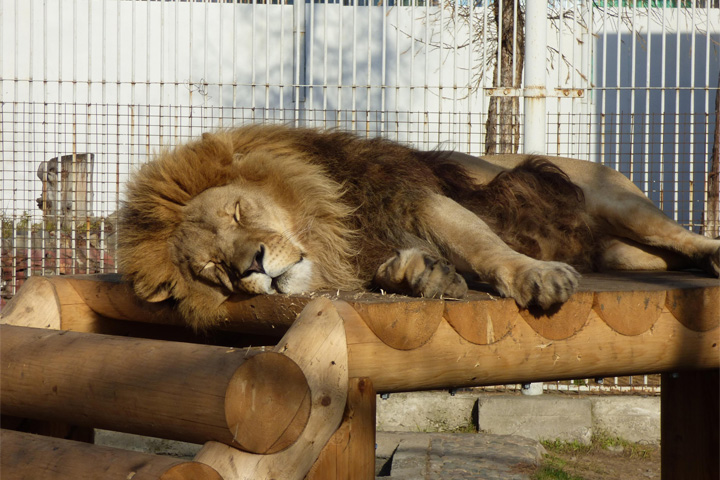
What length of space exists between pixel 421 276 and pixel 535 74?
3578 millimetres

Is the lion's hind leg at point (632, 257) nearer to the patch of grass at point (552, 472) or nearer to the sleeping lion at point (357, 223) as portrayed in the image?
the sleeping lion at point (357, 223)

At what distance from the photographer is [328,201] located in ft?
9.13

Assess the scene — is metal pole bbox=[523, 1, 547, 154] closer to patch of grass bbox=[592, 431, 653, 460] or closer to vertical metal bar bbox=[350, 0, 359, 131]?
vertical metal bar bbox=[350, 0, 359, 131]

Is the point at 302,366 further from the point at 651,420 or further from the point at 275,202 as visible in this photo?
the point at 651,420

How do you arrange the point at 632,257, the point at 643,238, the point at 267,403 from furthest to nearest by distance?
the point at 632,257
the point at 643,238
the point at 267,403

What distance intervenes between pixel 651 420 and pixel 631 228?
112 inches

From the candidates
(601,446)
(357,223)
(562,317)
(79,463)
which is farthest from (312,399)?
(601,446)

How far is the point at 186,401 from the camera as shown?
1564 mm

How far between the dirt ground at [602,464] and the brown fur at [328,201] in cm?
223

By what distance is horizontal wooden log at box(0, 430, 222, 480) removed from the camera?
1.44m

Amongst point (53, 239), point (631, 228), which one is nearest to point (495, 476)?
point (631, 228)

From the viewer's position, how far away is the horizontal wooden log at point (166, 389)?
4.97 ft

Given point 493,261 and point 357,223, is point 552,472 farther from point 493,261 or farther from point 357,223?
point 493,261

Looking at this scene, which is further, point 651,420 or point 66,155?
point 66,155
